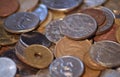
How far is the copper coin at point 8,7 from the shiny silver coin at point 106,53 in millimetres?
491

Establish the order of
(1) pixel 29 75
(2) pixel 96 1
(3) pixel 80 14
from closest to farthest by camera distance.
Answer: (1) pixel 29 75
(3) pixel 80 14
(2) pixel 96 1

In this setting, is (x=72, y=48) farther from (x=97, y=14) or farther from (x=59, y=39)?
(x=97, y=14)

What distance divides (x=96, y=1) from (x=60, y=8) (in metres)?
0.20

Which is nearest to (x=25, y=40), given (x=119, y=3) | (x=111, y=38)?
(x=111, y=38)

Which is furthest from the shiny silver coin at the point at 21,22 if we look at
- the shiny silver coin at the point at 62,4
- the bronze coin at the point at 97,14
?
the bronze coin at the point at 97,14

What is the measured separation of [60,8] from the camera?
1.30 meters

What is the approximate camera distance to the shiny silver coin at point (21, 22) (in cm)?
122

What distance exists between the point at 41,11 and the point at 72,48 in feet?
1.02

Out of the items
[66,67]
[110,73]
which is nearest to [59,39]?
[66,67]

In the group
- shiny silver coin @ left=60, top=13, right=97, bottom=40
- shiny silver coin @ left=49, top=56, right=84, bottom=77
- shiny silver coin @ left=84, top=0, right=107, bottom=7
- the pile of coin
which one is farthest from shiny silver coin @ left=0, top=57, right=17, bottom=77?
shiny silver coin @ left=84, top=0, right=107, bottom=7

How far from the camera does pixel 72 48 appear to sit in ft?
3.72

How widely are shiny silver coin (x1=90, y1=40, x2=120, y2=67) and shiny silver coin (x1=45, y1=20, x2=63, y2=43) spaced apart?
183 mm

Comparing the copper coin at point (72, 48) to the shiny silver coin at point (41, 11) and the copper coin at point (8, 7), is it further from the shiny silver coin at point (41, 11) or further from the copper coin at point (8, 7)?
the copper coin at point (8, 7)

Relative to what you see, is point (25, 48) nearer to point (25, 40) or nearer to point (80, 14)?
point (25, 40)
